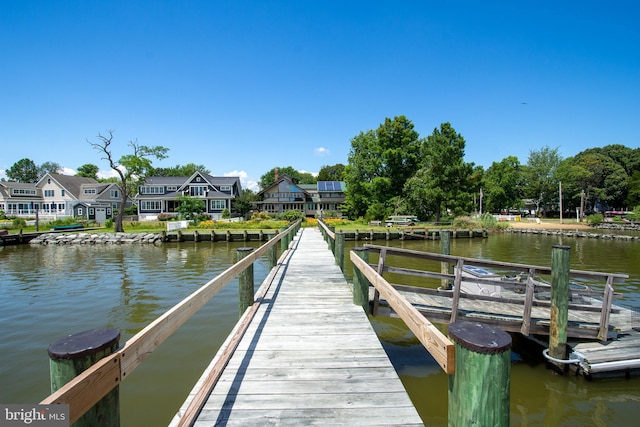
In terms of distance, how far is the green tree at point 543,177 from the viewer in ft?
198

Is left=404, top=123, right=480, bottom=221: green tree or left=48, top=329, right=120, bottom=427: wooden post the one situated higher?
left=404, top=123, right=480, bottom=221: green tree

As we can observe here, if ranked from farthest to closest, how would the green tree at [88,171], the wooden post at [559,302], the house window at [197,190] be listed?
the green tree at [88,171] < the house window at [197,190] < the wooden post at [559,302]

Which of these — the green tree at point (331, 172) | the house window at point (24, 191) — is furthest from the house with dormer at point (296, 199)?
the house window at point (24, 191)

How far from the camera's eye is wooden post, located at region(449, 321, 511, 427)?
1770mm

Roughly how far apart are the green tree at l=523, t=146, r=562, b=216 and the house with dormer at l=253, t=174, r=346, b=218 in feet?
116

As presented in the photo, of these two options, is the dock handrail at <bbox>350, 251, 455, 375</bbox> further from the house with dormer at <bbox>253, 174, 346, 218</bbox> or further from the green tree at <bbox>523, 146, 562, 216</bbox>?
the green tree at <bbox>523, 146, 562, 216</bbox>

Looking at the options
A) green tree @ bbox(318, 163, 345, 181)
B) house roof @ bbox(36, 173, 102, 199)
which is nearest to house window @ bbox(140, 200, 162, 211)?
house roof @ bbox(36, 173, 102, 199)

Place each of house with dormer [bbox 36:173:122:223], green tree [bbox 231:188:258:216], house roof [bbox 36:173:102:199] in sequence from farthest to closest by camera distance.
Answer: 1. house roof [bbox 36:173:102:199]
2. house with dormer [bbox 36:173:122:223]
3. green tree [bbox 231:188:258:216]

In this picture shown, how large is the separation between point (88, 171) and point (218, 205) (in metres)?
59.0

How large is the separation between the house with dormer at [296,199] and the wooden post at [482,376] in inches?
2095

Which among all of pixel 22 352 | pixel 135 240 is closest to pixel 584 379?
pixel 22 352

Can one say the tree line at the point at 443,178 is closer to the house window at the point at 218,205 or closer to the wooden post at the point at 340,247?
the house window at the point at 218,205

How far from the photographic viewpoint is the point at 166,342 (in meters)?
7.57

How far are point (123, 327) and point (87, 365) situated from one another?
330 inches
